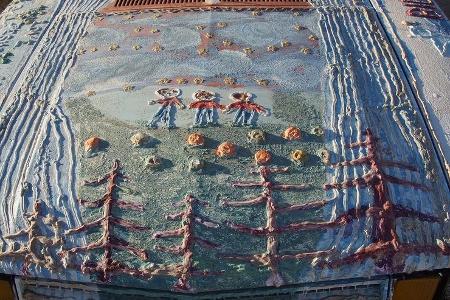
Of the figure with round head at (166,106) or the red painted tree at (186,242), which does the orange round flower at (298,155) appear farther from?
the figure with round head at (166,106)

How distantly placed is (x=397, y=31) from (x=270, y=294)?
7.63 ft

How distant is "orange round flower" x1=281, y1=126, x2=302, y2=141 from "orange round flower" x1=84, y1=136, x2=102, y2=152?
3.25 feet

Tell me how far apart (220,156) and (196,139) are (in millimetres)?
167

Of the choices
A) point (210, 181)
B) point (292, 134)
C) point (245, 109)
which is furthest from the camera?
point (245, 109)

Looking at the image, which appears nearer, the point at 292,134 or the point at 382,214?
the point at 382,214

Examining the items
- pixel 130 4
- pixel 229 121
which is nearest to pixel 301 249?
pixel 229 121

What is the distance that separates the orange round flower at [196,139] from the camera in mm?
2938

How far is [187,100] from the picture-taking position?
3262 millimetres

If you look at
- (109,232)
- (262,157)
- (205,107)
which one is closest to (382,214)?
(262,157)

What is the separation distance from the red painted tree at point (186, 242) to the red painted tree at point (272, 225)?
130 millimetres

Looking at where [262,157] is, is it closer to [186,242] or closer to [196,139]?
[196,139]

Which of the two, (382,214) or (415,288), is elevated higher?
(382,214)

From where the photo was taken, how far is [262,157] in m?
2.87

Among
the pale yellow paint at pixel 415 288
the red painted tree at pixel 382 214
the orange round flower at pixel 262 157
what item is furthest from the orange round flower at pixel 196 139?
the pale yellow paint at pixel 415 288
